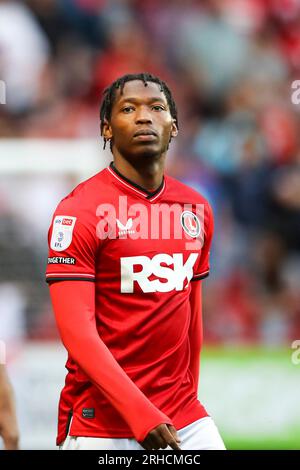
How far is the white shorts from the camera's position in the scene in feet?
11.4

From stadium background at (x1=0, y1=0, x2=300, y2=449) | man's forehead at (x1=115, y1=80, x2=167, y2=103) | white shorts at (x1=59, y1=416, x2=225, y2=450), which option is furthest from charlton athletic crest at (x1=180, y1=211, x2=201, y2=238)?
stadium background at (x1=0, y1=0, x2=300, y2=449)

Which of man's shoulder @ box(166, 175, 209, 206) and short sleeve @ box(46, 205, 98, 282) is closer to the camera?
short sleeve @ box(46, 205, 98, 282)

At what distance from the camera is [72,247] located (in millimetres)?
3375

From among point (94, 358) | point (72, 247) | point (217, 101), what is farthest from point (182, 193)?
point (217, 101)

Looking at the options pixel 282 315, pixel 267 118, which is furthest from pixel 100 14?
pixel 282 315

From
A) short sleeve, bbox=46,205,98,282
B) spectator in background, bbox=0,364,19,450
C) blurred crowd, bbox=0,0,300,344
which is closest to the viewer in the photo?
short sleeve, bbox=46,205,98,282

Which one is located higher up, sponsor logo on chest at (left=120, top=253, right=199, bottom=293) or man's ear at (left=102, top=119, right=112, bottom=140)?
man's ear at (left=102, top=119, right=112, bottom=140)

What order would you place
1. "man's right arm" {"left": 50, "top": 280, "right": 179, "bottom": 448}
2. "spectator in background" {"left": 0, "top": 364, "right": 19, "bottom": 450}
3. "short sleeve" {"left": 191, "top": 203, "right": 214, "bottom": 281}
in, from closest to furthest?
"man's right arm" {"left": 50, "top": 280, "right": 179, "bottom": 448}, "short sleeve" {"left": 191, "top": 203, "right": 214, "bottom": 281}, "spectator in background" {"left": 0, "top": 364, "right": 19, "bottom": 450}

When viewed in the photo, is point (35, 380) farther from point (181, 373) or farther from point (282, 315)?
point (181, 373)

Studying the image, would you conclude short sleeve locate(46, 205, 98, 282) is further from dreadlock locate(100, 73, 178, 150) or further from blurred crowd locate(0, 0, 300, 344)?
blurred crowd locate(0, 0, 300, 344)

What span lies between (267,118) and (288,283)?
137 centimetres

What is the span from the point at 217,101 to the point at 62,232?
5.20 metres

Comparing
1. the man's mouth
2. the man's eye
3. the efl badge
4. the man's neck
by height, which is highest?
the man's eye

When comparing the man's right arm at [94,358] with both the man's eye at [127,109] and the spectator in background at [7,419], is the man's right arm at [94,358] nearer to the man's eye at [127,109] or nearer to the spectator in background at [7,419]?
the man's eye at [127,109]
